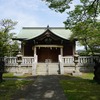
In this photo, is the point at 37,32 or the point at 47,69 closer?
the point at 47,69

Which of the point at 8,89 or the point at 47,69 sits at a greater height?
the point at 47,69

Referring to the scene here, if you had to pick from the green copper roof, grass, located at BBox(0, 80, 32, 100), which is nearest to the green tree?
the green copper roof

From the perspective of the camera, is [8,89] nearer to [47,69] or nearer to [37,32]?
[47,69]

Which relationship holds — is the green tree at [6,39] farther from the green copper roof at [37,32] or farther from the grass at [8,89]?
the grass at [8,89]

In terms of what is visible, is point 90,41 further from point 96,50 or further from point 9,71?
point 9,71

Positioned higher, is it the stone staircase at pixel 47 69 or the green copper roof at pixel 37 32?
the green copper roof at pixel 37 32

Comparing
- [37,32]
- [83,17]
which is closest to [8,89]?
[83,17]

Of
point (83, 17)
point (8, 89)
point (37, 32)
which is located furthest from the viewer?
point (37, 32)

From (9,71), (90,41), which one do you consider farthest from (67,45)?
(9,71)

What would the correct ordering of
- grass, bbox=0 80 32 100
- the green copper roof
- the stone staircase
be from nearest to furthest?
1. grass, bbox=0 80 32 100
2. the stone staircase
3. the green copper roof

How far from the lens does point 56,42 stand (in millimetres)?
35375

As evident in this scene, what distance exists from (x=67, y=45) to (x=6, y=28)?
14187 millimetres

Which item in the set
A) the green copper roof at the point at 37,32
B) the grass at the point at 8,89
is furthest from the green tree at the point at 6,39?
the grass at the point at 8,89

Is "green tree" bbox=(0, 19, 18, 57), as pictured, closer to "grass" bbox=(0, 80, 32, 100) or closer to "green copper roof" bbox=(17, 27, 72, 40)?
"green copper roof" bbox=(17, 27, 72, 40)
